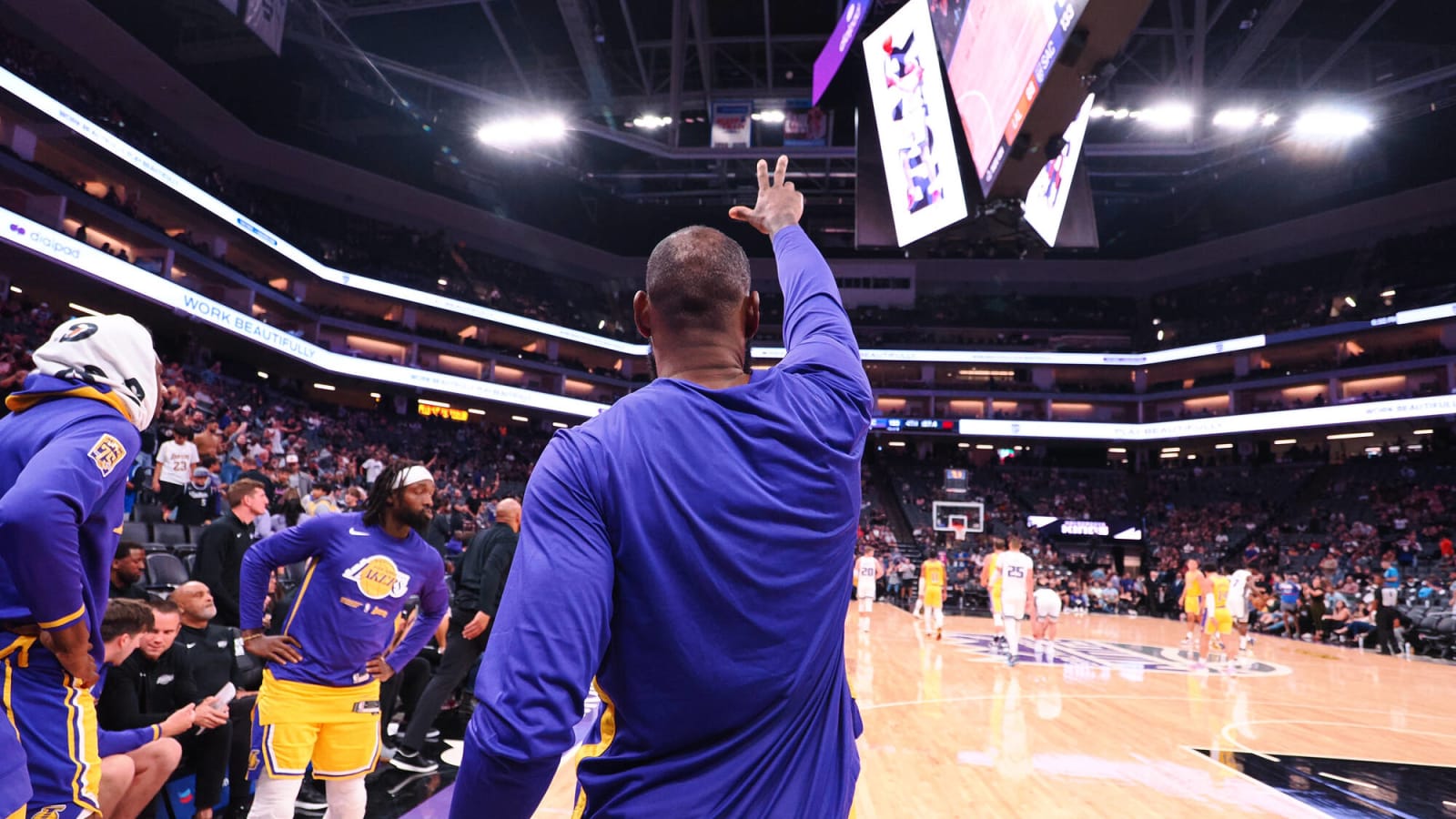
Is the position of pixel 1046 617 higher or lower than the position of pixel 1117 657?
higher

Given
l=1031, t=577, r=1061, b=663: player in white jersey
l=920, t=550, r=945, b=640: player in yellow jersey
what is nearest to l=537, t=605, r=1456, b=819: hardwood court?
l=1031, t=577, r=1061, b=663: player in white jersey

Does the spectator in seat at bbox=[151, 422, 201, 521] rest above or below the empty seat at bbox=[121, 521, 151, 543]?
above

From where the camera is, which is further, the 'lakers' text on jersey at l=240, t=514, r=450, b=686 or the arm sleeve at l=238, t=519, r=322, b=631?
the arm sleeve at l=238, t=519, r=322, b=631

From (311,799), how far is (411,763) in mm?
724

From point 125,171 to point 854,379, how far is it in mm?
29055

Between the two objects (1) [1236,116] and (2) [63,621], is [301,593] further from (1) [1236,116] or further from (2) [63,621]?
(1) [1236,116]

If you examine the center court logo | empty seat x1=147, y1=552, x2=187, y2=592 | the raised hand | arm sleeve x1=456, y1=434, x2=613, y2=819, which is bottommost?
the center court logo

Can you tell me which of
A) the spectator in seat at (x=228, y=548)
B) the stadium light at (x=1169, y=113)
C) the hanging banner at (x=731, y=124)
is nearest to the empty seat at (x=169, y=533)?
the spectator in seat at (x=228, y=548)

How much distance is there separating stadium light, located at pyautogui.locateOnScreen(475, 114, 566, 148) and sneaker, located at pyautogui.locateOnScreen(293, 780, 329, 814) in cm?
2100

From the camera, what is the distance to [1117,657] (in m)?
13.7

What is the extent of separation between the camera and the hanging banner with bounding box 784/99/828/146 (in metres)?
24.5

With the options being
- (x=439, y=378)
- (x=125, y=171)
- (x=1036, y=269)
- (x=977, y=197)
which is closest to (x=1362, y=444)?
(x=1036, y=269)

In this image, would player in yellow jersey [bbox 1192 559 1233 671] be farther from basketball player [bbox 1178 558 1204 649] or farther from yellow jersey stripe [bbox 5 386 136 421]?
yellow jersey stripe [bbox 5 386 136 421]

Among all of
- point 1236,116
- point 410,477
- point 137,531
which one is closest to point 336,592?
point 410,477
